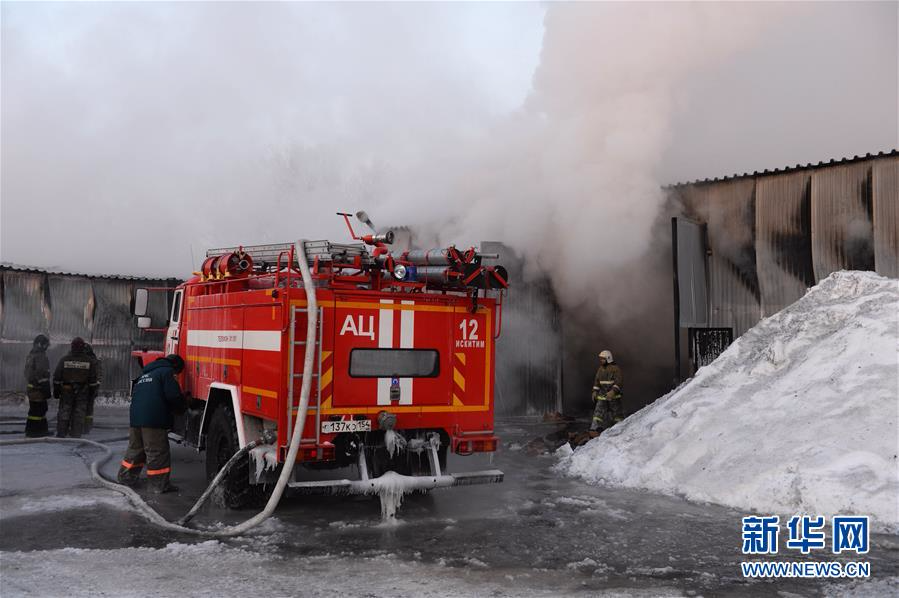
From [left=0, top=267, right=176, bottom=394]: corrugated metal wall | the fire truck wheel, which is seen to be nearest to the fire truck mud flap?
the fire truck wheel

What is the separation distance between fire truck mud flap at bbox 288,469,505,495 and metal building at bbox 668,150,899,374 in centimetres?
721

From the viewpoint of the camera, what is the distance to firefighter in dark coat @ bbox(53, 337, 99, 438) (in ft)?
39.6

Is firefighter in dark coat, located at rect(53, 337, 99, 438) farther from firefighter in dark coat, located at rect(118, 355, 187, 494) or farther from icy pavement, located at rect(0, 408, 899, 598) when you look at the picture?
firefighter in dark coat, located at rect(118, 355, 187, 494)

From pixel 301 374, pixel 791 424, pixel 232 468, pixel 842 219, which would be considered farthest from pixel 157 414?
pixel 842 219

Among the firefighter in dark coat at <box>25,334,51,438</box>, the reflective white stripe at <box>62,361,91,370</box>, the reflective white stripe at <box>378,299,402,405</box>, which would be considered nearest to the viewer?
the reflective white stripe at <box>378,299,402,405</box>

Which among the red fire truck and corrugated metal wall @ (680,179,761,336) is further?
corrugated metal wall @ (680,179,761,336)

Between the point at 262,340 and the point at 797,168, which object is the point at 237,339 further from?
the point at 797,168

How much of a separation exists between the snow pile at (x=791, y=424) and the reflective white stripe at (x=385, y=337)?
3553 mm

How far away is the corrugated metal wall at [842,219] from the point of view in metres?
11.2

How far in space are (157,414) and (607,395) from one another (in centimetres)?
695

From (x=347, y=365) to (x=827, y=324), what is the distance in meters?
6.96

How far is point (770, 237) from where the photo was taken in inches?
484

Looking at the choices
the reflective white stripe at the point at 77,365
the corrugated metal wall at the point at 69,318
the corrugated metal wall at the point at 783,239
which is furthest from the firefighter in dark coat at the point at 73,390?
the corrugated metal wall at the point at 783,239

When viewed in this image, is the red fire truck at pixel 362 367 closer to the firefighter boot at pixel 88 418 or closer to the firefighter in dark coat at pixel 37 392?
the firefighter boot at pixel 88 418
